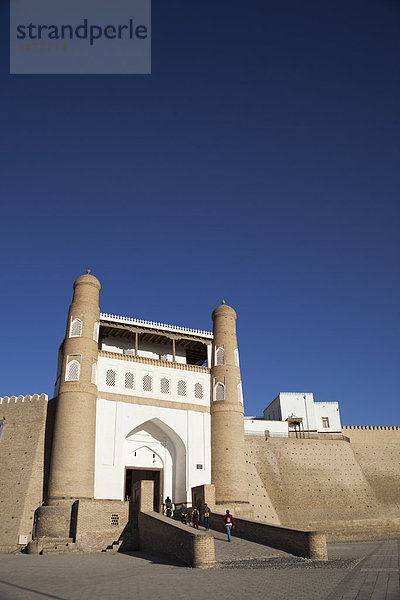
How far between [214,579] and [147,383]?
608 inches

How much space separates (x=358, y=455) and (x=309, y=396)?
1108 cm

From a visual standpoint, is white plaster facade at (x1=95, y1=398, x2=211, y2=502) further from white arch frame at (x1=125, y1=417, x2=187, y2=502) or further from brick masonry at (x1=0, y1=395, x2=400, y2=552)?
brick masonry at (x1=0, y1=395, x2=400, y2=552)

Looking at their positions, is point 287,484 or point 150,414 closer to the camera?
point 150,414

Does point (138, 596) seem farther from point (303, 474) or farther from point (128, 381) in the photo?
point (303, 474)

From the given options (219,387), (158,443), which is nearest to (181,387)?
(219,387)

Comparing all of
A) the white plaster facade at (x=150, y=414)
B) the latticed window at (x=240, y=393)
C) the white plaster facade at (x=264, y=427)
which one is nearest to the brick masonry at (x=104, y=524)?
the white plaster facade at (x=150, y=414)

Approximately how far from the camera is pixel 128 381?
25016 millimetres

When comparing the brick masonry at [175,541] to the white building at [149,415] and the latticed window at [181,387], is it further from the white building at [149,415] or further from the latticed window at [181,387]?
the latticed window at [181,387]

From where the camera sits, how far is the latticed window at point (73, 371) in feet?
75.4

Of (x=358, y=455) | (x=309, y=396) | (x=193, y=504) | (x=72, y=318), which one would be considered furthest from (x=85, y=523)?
(x=309, y=396)

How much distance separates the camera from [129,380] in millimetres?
25062

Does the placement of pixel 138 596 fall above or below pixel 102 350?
below

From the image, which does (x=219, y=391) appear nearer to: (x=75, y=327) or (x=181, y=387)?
(x=181, y=387)

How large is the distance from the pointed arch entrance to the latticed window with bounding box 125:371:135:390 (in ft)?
6.39
